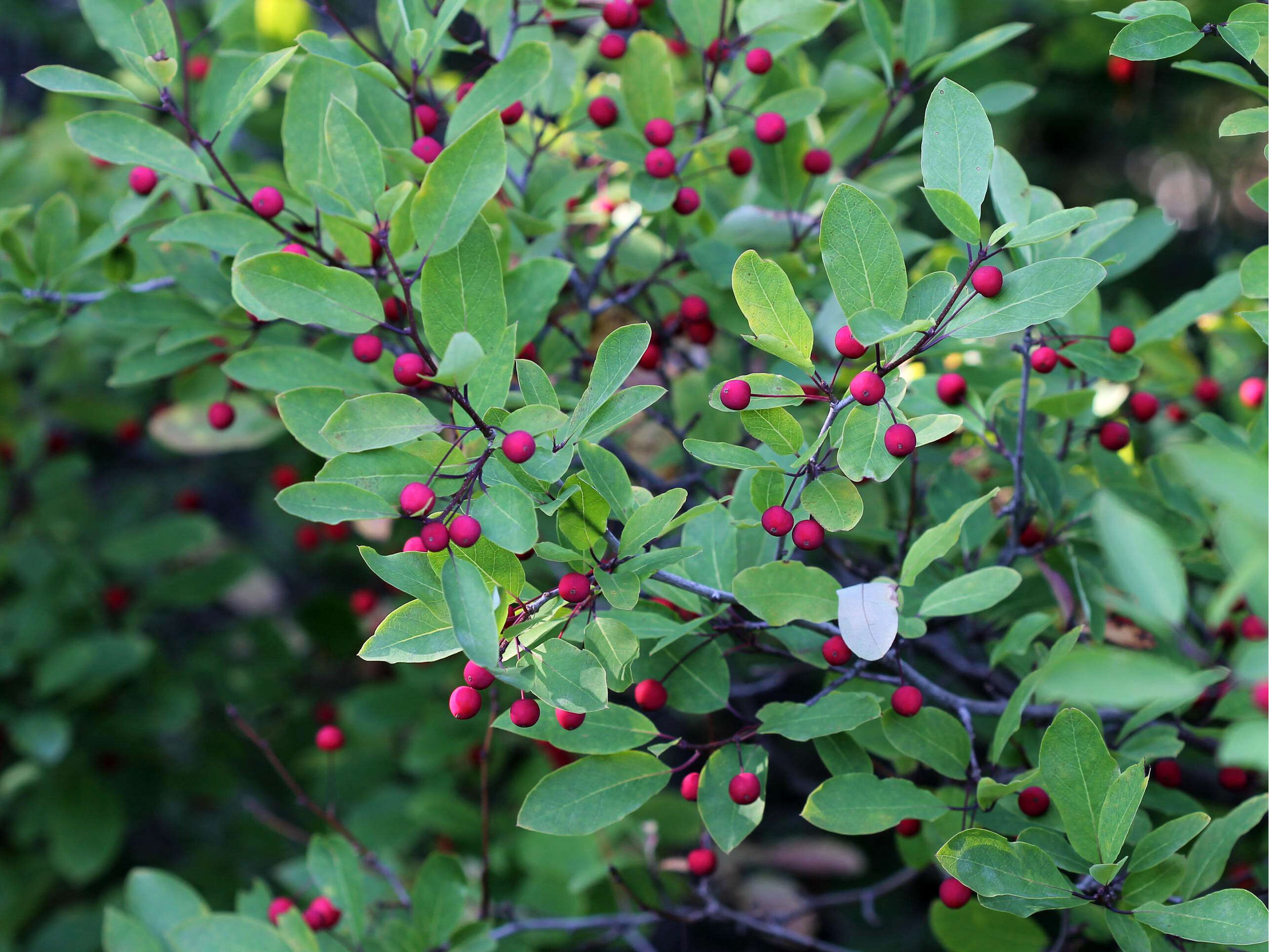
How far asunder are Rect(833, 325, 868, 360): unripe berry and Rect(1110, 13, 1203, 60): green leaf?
491 mm

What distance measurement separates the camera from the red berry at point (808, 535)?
1.08m

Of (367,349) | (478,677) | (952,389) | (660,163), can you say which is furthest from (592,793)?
(660,163)

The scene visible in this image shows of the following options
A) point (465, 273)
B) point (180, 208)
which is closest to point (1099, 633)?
point (465, 273)

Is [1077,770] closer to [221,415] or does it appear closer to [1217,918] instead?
[1217,918]

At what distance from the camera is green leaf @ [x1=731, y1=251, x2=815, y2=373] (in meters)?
1.00

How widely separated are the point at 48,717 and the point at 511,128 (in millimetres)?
1717

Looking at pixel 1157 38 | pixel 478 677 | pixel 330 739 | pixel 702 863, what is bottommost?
pixel 330 739

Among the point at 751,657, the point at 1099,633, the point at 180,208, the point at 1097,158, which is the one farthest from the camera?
the point at 1097,158

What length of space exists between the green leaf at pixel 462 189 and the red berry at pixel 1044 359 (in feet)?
2.55

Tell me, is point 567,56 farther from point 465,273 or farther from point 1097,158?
point 1097,158

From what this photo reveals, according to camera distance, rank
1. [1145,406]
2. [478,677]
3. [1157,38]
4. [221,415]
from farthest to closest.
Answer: [221,415] → [1145,406] → [1157,38] → [478,677]

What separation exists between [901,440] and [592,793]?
53 cm

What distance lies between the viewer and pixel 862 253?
101 cm

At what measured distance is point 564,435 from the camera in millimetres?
1058
